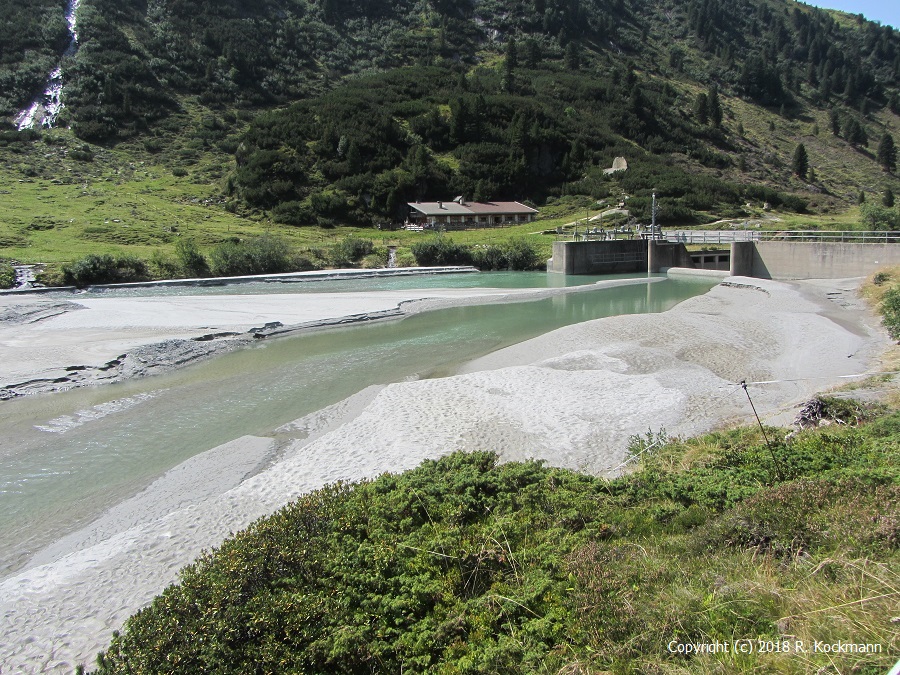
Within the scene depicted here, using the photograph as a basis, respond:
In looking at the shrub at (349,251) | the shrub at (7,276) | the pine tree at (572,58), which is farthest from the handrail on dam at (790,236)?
the pine tree at (572,58)

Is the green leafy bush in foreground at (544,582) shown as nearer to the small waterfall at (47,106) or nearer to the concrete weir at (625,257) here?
the concrete weir at (625,257)

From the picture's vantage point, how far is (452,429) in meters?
13.8

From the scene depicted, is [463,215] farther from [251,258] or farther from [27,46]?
[27,46]

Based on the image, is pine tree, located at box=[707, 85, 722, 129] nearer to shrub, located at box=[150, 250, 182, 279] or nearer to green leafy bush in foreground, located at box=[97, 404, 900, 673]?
shrub, located at box=[150, 250, 182, 279]

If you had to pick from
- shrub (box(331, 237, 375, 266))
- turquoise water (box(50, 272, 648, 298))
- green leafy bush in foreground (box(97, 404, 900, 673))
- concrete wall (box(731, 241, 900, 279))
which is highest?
shrub (box(331, 237, 375, 266))

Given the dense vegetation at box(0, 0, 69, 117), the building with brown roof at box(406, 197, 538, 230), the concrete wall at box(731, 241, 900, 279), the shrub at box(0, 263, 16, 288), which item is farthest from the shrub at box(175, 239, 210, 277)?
the dense vegetation at box(0, 0, 69, 117)

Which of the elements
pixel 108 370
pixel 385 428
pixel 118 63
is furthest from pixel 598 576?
pixel 118 63

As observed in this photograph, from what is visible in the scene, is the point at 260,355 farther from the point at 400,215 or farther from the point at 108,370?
the point at 400,215

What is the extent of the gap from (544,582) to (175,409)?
1418 centimetres

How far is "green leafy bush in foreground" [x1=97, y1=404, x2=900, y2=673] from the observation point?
182 inches

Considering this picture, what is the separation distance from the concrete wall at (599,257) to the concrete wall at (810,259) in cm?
1029

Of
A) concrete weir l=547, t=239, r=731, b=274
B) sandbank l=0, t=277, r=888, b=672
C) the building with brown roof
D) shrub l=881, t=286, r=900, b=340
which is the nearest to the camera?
sandbank l=0, t=277, r=888, b=672

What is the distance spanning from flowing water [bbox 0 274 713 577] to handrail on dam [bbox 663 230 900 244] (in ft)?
98.8

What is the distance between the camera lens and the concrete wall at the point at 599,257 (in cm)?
5662
